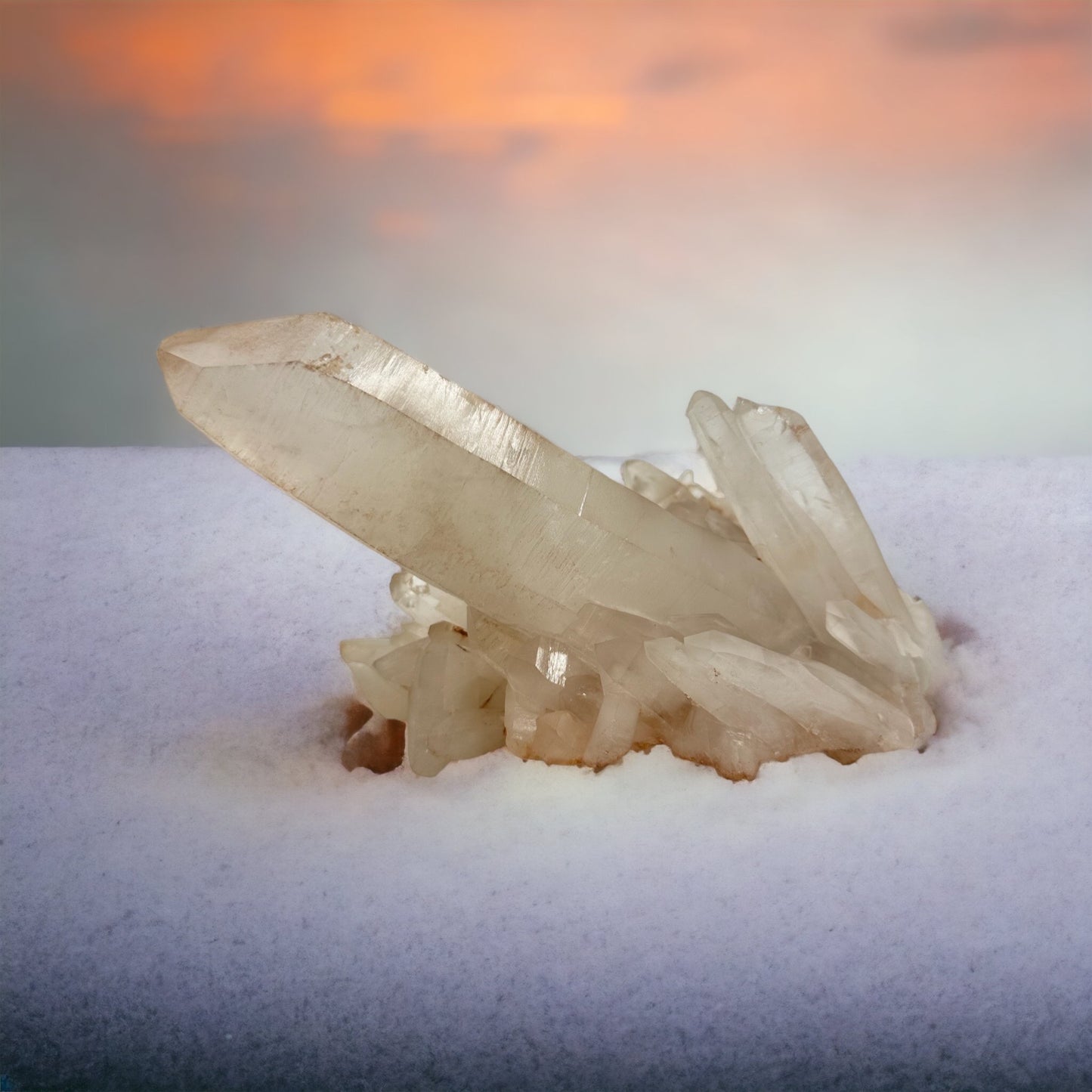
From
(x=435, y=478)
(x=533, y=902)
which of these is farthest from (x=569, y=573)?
(x=533, y=902)

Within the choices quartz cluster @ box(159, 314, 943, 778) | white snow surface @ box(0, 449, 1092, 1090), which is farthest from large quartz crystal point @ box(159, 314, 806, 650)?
white snow surface @ box(0, 449, 1092, 1090)

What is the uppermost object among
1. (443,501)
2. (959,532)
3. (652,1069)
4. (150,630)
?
(443,501)

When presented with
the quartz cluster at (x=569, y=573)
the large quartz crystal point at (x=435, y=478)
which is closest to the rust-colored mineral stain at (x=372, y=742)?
the quartz cluster at (x=569, y=573)

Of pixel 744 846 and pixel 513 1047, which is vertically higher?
pixel 744 846

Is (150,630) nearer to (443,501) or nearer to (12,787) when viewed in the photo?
(12,787)

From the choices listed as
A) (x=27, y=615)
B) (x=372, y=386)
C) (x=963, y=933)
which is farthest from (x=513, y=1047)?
(x=27, y=615)

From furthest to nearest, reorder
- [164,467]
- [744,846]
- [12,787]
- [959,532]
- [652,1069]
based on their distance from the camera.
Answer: [164,467] < [959,532] < [12,787] < [744,846] < [652,1069]

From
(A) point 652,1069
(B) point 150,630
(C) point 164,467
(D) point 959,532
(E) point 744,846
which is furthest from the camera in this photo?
(C) point 164,467

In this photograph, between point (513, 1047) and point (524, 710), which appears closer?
point (513, 1047)
